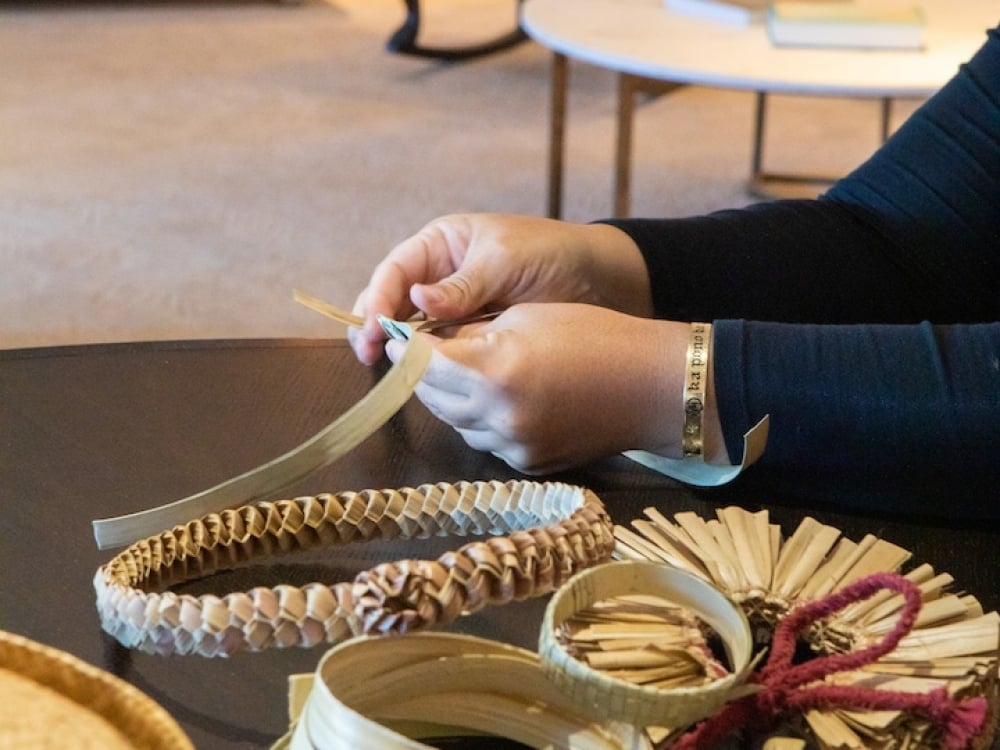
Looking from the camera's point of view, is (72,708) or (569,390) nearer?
(72,708)

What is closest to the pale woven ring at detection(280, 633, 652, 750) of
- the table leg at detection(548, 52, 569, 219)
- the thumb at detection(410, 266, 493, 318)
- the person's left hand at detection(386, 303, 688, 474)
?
the person's left hand at detection(386, 303, 688, 474)

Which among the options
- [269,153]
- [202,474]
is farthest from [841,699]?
[269,153]

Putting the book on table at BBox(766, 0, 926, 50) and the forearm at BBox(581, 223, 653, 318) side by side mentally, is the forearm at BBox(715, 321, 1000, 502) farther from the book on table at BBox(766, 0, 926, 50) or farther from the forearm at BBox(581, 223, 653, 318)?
the book on table at BBox(766, 0, 926, 50)

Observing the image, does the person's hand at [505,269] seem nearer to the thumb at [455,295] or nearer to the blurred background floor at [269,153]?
the thumb at [455,295]

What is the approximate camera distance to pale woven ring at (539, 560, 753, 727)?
0.42m

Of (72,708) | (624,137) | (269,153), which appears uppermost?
(72,708)

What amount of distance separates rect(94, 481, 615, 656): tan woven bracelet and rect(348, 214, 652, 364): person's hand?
0.73ft

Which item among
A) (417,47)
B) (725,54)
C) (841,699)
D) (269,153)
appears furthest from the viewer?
(417,47)

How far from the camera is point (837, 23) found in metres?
2.02

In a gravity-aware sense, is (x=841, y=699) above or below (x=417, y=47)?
above

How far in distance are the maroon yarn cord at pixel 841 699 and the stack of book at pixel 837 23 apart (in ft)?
5.65

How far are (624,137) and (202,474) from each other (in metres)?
1.75

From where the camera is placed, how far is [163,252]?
2.51m

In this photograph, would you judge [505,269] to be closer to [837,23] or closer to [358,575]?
[358,575]
